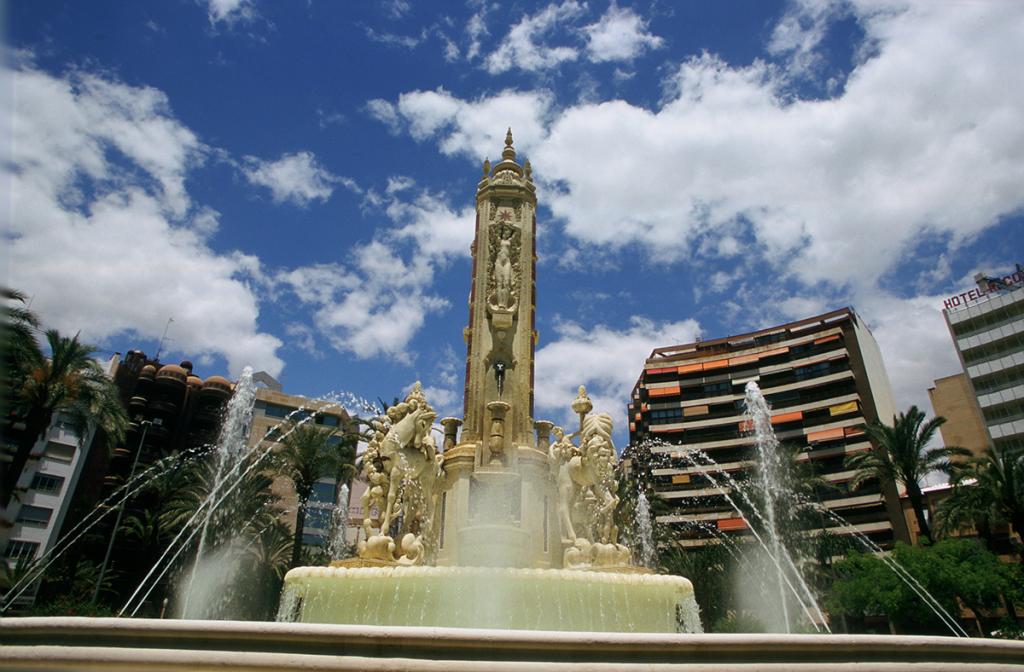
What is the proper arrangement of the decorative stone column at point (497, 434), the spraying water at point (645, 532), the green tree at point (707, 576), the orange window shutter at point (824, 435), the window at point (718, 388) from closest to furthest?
the decorative stone column at point (497, 434) < the green tree at point (707, 576) < the spraying water at point (645, 532) < the orange window shutter at point (824, 435) < the window at point (718, 388)

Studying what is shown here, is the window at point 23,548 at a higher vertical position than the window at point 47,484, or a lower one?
lower

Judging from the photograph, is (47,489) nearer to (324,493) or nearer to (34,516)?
(34,516)

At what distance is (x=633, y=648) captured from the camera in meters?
4.82

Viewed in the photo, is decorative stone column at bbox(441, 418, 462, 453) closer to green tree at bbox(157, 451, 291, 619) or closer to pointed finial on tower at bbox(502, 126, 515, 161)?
pointed finial on tower at bbox(502, 126, 515, 161)

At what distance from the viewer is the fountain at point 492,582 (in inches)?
188

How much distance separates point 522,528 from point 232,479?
3067 cm

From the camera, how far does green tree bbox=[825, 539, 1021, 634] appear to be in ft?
105

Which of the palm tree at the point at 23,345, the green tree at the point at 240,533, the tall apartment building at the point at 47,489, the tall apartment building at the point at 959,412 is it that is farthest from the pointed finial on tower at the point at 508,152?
the tall apartment building at the point at 959,412

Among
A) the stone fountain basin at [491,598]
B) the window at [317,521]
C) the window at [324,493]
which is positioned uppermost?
the window at [324,493]

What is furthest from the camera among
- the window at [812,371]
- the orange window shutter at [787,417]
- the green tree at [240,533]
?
the window at [812,371]

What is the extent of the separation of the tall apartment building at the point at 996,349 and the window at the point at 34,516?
7349cm

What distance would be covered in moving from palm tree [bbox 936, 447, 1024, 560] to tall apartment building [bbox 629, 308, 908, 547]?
20993mm

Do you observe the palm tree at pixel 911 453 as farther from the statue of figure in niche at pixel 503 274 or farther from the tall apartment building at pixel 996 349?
the statue of figure in niche at pixel 503 274

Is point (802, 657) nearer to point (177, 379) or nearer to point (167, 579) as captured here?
point (167, 579)
